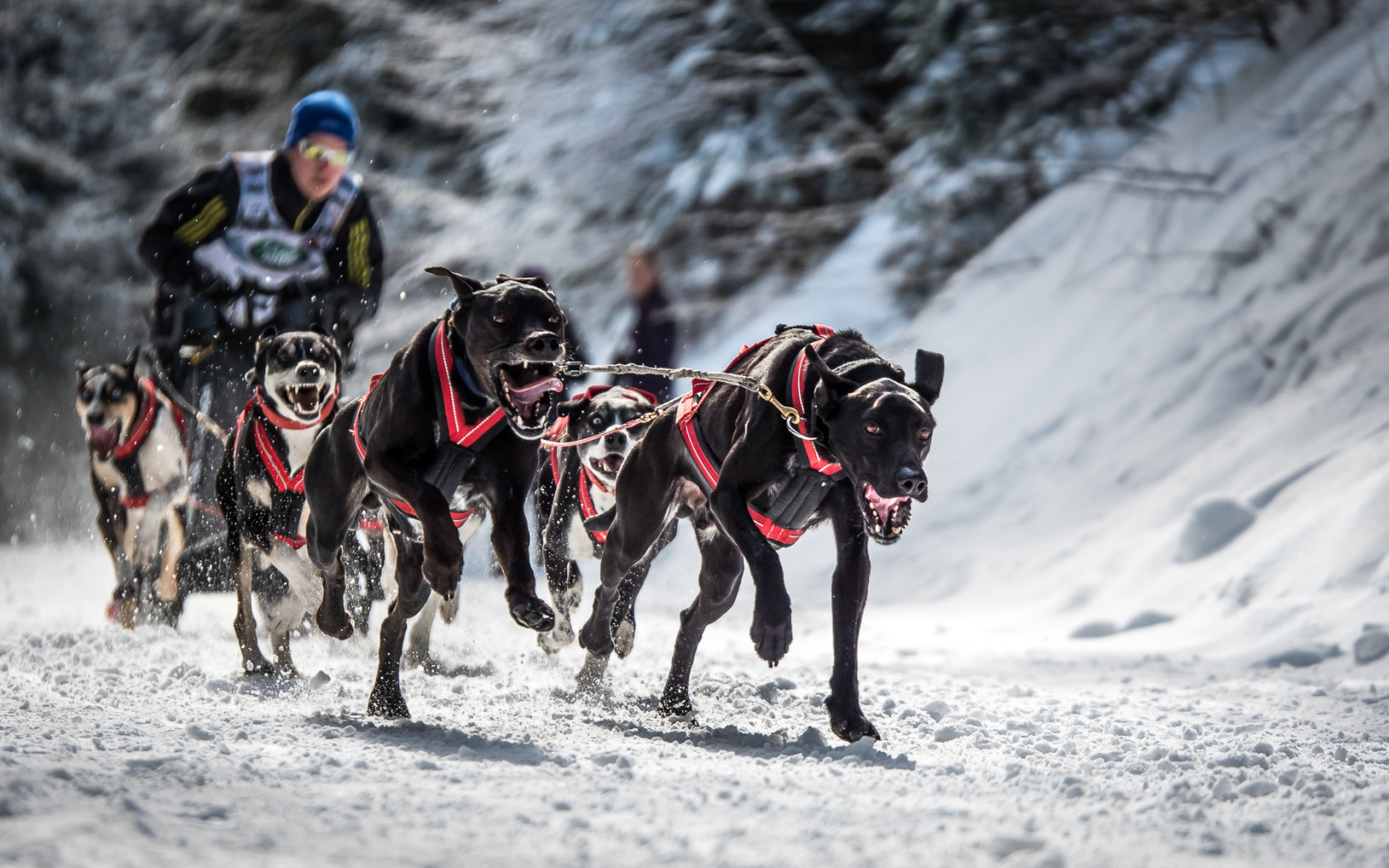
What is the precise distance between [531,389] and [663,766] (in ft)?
3.71

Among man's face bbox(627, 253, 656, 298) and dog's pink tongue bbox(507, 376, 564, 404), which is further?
man's face bbox(627, 253, 656, 298)

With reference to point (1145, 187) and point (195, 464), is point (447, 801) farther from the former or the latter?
point (1145, 187)

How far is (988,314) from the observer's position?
12.0 meters

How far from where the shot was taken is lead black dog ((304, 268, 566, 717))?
3.58 meters

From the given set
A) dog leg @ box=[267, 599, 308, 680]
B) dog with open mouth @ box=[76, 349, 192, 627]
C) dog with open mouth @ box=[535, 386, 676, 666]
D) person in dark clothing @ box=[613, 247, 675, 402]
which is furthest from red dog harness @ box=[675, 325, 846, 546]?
person in dark clothing @ box=[613, 247, 675, 402]

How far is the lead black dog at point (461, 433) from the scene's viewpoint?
11.8 ft

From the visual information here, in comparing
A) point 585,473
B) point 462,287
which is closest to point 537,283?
point 462,287

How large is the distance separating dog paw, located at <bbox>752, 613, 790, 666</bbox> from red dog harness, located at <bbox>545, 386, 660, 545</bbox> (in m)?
1.74

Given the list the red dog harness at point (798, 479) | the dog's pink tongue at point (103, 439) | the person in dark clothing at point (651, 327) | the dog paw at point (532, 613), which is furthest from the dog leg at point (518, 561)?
the person in dark clothing at point (651, 327)

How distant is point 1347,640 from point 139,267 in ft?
54.1

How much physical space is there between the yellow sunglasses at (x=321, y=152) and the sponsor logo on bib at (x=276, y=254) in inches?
16.7

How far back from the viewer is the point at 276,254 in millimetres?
5855

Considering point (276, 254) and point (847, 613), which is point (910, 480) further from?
point (276, 254)

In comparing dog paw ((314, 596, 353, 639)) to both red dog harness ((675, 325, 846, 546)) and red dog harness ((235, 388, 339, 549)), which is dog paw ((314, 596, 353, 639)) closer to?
red dog harness ((235, 388, 339, 549))
